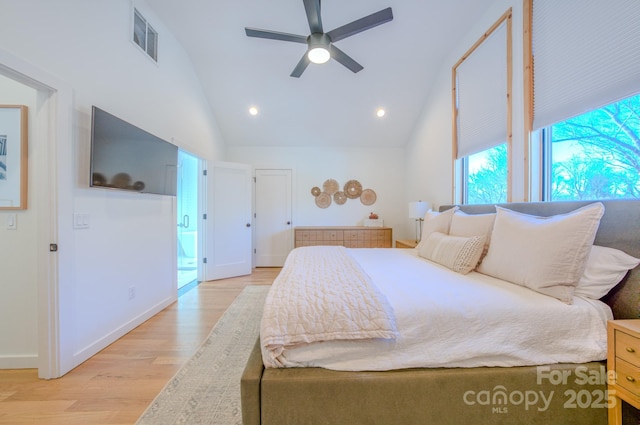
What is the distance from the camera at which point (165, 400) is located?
56.5 inches

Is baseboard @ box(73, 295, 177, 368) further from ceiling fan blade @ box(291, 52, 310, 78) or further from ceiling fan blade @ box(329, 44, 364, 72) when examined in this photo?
ceiling fan blade @ box(329, 44, 364, 72)

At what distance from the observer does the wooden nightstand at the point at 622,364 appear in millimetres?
978

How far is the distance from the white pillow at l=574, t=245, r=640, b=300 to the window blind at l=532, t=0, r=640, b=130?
0.96m

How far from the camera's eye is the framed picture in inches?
66.4

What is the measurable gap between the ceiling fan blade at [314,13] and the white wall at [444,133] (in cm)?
184

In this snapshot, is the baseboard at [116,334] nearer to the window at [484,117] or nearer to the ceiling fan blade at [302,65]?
the ceiling fan blade at [302,65]

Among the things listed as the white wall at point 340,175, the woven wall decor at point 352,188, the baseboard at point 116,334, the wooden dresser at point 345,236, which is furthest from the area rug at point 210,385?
the woven wall decor at point 352,188

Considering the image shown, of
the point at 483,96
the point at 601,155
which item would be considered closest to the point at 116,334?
the point at 601,155

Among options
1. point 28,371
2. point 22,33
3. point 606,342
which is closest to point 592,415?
point 606,342

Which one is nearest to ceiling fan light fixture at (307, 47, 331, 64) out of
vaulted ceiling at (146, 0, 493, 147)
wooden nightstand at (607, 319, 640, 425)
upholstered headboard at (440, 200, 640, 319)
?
vaulted ceiling at (146, 0, 493, 147)

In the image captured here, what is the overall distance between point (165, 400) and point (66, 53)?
247cm

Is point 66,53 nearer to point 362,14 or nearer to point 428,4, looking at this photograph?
point 362,14

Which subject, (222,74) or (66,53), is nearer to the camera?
(66,53)

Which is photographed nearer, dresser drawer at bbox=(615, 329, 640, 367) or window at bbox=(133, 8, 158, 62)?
dresser drawer at bbox=(615, 329, 640, 367)
